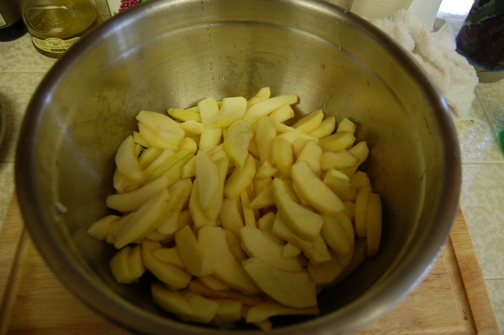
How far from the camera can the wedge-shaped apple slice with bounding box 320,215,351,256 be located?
719 mm

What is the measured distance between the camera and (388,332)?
741 millimetres

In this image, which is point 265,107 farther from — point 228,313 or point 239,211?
point 228,313

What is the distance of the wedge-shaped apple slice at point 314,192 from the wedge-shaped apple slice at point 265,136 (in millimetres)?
111

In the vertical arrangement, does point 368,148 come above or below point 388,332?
above

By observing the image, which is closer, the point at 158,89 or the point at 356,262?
the point at 356,262

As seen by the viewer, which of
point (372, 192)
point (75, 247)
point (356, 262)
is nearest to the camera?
point (75, 247)

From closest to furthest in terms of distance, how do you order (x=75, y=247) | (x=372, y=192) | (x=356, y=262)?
(x=75, y=247) < (x=356, y=262) < (x=372, y=192)

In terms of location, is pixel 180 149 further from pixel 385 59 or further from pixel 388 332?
pixel 388 332

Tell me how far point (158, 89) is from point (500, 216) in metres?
0.89

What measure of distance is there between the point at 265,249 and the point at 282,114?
365 mm

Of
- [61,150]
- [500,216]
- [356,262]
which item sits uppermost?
[61,150]

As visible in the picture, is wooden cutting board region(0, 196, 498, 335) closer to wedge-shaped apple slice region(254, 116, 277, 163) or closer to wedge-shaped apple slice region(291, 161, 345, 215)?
wedge-shaped apple slice region(291, 161, 345, 215)

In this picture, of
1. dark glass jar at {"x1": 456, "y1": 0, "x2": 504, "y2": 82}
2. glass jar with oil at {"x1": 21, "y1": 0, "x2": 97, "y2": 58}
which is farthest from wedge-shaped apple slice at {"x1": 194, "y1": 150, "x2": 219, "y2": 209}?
dark glass jar at {"x1": 456, "y1": 0, "x2": 504, "y2": 82}

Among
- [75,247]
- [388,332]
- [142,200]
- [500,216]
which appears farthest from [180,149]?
[500,216]
